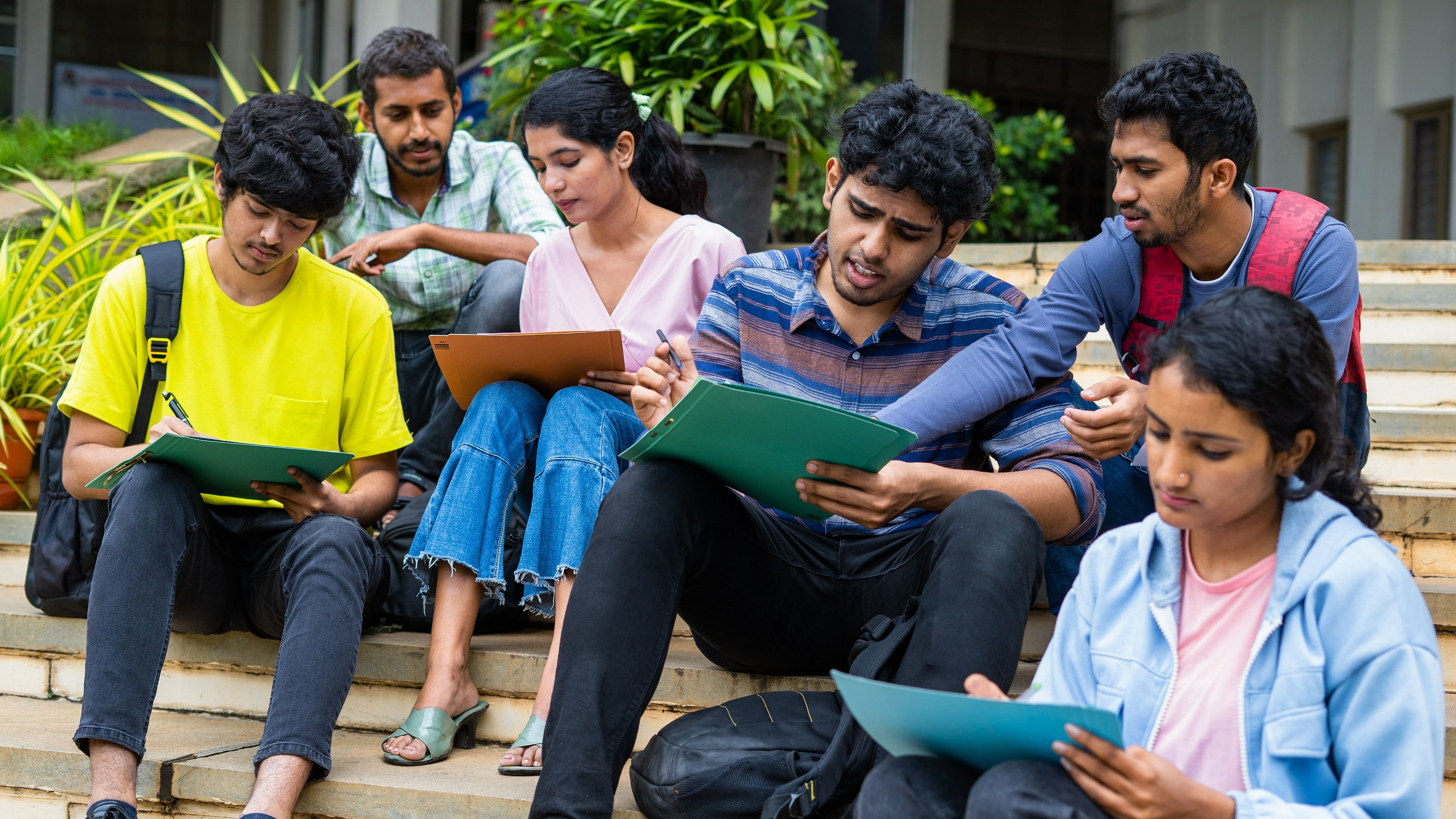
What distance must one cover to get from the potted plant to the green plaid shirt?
78 cm

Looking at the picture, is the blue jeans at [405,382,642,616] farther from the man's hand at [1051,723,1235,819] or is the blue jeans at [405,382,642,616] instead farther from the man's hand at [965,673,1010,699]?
the man's hand at [1051,723,1235,819]

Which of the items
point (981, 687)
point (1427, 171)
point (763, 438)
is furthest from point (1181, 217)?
point (1427, 171)

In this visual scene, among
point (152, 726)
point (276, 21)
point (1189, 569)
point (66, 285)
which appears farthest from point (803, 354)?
point (276, 21)

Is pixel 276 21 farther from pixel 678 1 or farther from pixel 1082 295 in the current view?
pixel 1082 295

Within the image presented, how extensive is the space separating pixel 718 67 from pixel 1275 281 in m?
2.50

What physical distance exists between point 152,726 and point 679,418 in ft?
5.00

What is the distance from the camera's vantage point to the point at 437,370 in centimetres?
339

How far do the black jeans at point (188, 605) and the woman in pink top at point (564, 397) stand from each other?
188 mm

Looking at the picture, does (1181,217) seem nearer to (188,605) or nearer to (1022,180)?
(188,605)

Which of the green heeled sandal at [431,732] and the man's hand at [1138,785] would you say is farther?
the green heeled sandal at [431,732]

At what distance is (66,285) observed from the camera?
4.13 m

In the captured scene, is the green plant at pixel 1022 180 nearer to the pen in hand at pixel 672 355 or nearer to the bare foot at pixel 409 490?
the bare foot at pixel 409 490

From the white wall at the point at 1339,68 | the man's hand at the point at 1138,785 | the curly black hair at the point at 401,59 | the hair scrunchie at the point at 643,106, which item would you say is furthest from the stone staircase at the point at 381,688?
the white wall at the point at 1339,68

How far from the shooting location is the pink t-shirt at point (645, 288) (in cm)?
272
